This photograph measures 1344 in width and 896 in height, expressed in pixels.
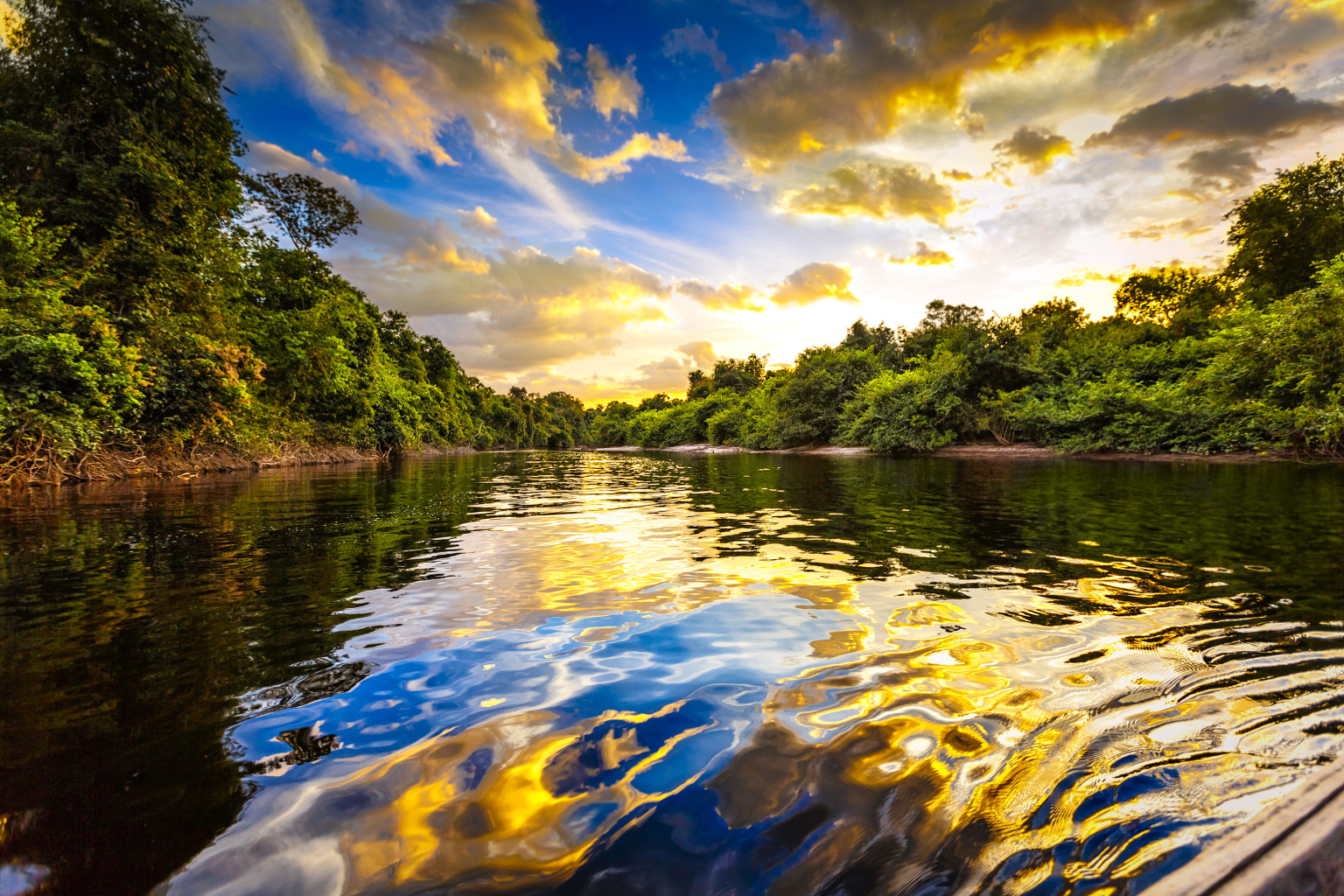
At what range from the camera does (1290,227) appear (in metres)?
26.6

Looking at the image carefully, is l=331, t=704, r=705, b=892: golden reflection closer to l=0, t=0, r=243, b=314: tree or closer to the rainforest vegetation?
the rainforest vegetation

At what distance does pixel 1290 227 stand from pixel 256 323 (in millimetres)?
52207

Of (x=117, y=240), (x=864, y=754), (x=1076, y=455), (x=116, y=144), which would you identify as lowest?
(x=864, y=754)

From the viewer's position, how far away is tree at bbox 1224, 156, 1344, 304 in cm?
2580

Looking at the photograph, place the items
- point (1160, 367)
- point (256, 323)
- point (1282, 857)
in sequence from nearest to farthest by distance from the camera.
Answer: point (1282, 857), point (256, 323), point (1160, 367)

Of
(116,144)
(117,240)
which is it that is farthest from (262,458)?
(116,144)

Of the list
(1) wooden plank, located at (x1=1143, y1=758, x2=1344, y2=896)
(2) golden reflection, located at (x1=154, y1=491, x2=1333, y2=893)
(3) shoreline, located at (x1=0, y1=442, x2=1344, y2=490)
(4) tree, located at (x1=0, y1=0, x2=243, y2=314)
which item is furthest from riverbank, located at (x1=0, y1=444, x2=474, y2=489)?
(1) wooden plank, located at (x1=1143, y1=758, x2=1344, y2=896)

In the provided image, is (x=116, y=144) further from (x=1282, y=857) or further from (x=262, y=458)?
(x=1282, y=857)

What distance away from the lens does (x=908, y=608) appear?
3822 millimetres

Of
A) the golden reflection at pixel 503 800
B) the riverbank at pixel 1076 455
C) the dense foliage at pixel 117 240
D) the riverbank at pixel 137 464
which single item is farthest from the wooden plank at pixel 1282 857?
the riverbank at pixel 1076 455

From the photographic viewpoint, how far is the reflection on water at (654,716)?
60.1 inches

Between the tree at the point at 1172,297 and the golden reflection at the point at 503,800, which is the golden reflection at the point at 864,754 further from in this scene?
the tree at the point at 1172,297

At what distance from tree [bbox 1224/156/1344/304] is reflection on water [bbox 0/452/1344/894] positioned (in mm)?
34863

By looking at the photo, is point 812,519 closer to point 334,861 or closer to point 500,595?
point 500,595
